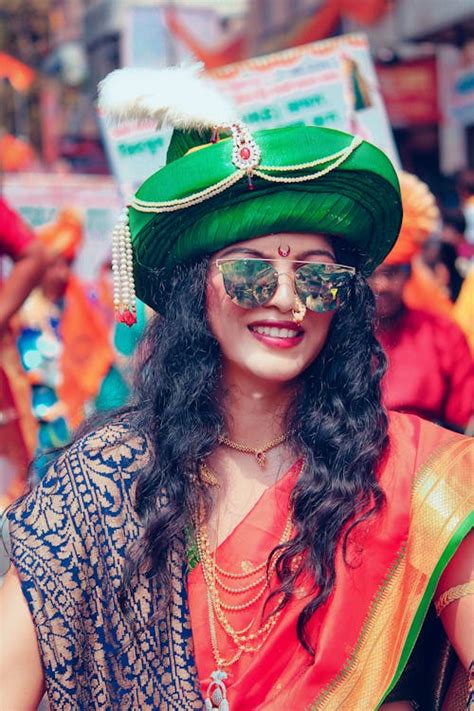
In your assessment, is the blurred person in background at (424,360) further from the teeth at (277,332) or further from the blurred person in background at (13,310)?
the teeth at (277,332)

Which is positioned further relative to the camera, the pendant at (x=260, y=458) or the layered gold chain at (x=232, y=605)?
the pendant at (x=260, y=458)

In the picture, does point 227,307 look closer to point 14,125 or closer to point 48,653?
point 48,653

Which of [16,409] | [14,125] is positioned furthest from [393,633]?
[14,125]

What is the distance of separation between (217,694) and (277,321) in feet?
2.52

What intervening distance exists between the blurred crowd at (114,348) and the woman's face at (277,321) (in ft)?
1.02

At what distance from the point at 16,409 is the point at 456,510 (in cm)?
320

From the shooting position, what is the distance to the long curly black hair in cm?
238

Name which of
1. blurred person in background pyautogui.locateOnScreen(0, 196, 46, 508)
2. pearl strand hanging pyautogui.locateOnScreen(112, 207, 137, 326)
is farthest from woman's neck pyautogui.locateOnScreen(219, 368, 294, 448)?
blurred person in background pyautogui.locateOnScreen(0, 196, 46, 508)

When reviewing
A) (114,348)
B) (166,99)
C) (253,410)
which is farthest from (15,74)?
(253,410)

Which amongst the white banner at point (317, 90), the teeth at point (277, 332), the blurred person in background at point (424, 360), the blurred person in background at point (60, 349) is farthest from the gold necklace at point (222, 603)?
the white banner at point (317, 90)

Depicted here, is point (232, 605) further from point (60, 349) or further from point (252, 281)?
point (60, 349)

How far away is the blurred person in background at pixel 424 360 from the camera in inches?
183

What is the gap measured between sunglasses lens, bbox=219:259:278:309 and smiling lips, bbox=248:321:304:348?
0.18 ft

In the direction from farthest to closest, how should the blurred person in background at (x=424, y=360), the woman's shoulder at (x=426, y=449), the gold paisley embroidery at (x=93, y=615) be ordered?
the blurred person in background at (x=424, y=360), the woman's shoulder at (x=426, y=449), the gold paisley embroidery at (x=93, y=615)
